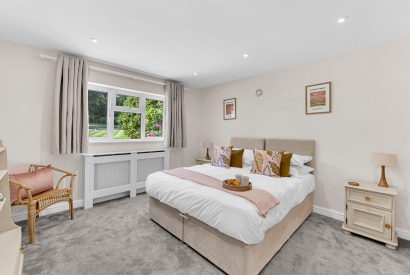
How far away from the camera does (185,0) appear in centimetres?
175

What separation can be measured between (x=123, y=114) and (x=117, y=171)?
1.18m

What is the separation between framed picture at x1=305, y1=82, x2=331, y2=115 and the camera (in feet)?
9.68

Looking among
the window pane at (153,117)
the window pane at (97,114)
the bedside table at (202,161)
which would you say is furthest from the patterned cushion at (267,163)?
the window pane at (97,114)

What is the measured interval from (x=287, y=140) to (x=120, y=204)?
3224mm

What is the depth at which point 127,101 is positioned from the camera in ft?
12.8

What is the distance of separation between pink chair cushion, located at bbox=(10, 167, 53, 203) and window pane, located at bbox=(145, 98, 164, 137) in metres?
1.96

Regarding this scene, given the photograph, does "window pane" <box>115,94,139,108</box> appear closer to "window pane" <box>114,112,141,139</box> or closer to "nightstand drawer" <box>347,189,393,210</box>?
"window pane" <box>114,112,141,139</box>

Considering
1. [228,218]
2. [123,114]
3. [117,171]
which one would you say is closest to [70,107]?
[123,114]

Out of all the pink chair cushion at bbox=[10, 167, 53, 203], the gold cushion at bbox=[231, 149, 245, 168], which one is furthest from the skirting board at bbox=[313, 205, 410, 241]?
the pink chair cushion at bbox=[10, 167, 53, 203]

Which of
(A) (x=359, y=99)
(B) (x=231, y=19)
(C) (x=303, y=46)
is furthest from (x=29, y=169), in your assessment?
(A) (x=359, y=99)

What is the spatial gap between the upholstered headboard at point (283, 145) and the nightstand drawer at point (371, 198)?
0.72m

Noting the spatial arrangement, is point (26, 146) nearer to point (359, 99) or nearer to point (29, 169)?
point (29, 169)

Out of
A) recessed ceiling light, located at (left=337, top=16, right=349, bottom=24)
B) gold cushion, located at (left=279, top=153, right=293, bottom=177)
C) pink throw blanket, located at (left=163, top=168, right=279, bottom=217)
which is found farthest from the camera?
gold cushion, located at (left=279, top=153, right=293, bottom=177)

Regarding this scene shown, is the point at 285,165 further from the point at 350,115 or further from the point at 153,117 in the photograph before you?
the point at 153,117
